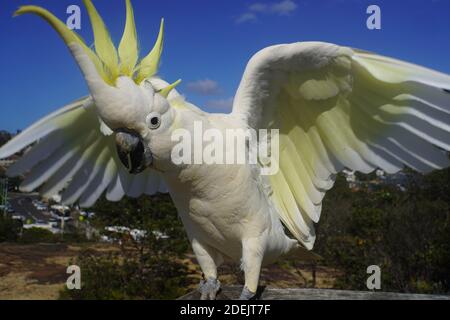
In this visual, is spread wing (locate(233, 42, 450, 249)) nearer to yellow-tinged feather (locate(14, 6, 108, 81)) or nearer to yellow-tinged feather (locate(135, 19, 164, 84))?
yellow-tinged feather (locate(135, 19, 164, 84))

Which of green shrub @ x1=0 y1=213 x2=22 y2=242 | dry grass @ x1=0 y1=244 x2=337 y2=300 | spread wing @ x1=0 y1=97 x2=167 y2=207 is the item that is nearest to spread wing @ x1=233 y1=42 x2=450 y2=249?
spread wing @ x1=0 y1=97 x2=167 y2=207

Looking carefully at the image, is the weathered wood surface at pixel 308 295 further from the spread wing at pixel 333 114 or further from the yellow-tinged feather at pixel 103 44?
the yellow-tinged feather at pixel 103 44

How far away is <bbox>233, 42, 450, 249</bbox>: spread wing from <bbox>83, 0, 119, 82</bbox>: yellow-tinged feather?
77 centimetres

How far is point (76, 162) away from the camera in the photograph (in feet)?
9.18

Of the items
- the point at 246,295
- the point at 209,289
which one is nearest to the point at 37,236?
the point at 209,289

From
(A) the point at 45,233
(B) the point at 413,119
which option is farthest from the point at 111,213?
(B) the point at 413,119

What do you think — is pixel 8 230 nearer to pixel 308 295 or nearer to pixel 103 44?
pixel 308 295

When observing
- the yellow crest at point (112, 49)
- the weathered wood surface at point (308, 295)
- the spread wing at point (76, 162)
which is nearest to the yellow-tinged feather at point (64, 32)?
the yellow crest at point (112, 49)

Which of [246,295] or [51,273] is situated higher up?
[246,295]

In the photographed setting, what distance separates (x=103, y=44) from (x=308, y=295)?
1.98 metres

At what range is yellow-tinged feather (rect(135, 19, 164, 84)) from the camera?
2.23m

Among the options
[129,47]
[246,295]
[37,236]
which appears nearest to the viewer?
[129,47]
